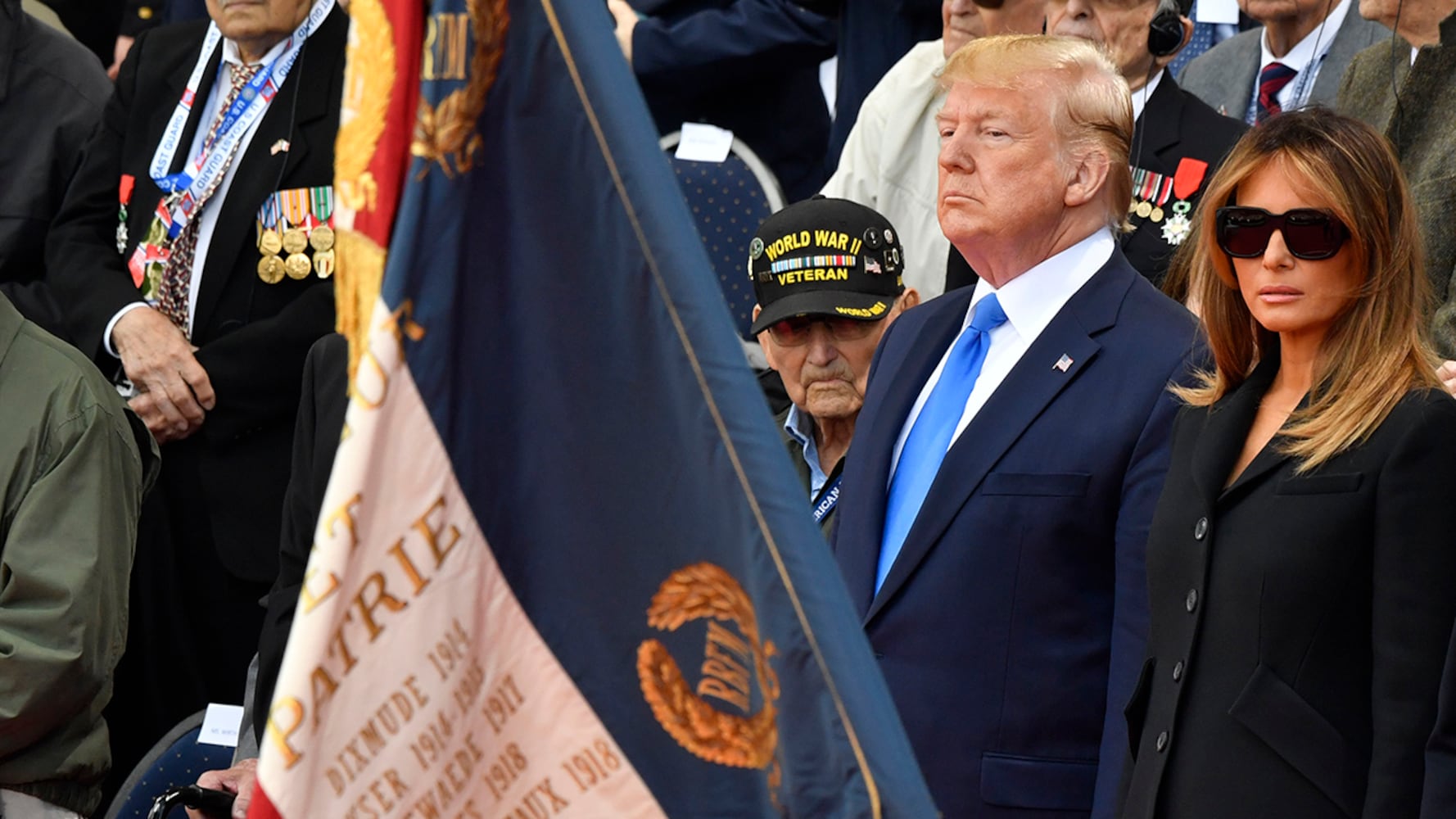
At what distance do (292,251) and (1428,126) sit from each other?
3.07 m

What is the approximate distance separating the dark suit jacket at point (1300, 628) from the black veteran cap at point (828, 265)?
171 centimetres

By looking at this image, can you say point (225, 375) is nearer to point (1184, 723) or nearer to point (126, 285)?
point (126, 285)

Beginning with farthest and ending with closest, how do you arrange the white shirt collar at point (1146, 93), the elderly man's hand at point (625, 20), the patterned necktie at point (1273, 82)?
the elderly man's hand at point (625, 20), the patterned necktie at point (1273, 82), the white shirt collar at point (1146, 93)

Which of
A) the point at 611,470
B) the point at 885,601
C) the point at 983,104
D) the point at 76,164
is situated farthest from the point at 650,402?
the point at 76,164

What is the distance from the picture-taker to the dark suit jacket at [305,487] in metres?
4.41

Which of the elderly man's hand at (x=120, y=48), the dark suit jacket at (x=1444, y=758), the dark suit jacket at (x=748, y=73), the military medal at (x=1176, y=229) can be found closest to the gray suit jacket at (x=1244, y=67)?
the military medal at (x=1176, y=229)

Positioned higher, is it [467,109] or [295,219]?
[467,109]

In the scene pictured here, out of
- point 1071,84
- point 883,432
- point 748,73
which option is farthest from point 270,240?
point 1071,84

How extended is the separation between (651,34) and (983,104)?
2.99 metres

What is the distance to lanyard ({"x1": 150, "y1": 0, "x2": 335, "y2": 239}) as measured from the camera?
5.72 metres

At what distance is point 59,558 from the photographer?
4.75m

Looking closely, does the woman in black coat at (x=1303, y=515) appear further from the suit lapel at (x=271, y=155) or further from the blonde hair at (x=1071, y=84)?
the suit lapel at (x=271, y=155)

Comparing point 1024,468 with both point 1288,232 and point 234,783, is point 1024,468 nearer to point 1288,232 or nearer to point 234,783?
point 1288,232

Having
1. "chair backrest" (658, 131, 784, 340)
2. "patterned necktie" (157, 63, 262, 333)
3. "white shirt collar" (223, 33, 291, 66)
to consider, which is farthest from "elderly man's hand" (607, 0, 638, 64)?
"patterned necktie" (157, 63, 262, 333)
